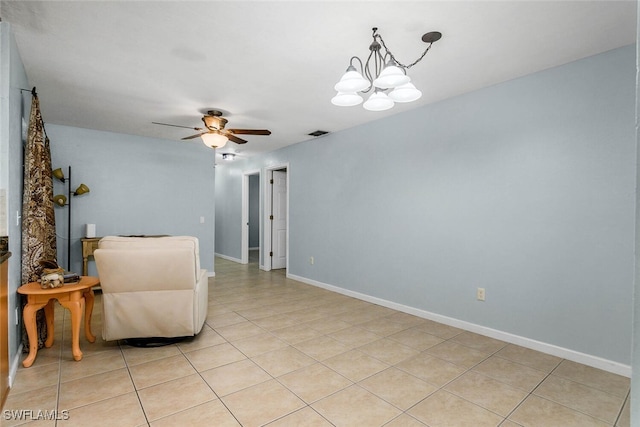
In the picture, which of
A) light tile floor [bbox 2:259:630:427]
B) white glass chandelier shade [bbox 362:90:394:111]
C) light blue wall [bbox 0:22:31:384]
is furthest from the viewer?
white glass chandelier shade [bbox 362:90:394:111]

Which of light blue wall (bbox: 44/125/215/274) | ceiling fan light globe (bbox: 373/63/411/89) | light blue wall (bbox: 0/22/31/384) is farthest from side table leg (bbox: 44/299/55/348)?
ceiling fan light globe (bbox: 373/63/411/89)

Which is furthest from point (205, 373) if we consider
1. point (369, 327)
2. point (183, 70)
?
point (183, 70)

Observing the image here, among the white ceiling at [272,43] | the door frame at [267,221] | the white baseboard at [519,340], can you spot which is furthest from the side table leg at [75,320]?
the door frame at [267,221]

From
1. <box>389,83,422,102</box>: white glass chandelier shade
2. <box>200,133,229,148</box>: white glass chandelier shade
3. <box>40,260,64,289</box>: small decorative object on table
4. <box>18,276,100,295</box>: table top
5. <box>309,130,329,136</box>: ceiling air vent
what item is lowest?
<box>18,276,100,295</box>: table top

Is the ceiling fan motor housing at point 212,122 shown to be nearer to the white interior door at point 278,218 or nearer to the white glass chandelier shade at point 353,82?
the white glass chandelier shade at point 353,82

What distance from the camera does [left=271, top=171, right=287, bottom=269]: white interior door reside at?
6828 millimetres

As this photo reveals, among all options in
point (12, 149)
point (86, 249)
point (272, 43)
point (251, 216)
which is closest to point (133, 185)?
point (86, 249)

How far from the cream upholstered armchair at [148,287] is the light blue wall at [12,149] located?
1.85ft

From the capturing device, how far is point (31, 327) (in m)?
2.56

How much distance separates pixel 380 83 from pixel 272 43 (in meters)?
1.00

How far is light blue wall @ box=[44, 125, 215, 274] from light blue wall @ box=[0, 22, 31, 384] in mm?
2290

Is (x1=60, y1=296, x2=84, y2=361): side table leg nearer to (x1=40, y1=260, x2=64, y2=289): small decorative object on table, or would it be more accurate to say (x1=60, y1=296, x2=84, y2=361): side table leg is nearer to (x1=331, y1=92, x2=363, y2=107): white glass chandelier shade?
(x1=40, y1=260, x2=64, y2=289): small decorative object on table

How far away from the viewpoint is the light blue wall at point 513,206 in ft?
8.57

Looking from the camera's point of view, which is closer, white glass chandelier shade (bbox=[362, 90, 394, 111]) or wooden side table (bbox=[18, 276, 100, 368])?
white glass chandelier shade (bbox=[362, 90, 394, 111])
